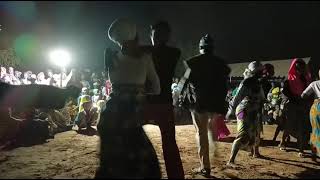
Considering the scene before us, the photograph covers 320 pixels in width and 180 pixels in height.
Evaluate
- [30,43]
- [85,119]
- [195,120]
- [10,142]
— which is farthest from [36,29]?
[195,120]

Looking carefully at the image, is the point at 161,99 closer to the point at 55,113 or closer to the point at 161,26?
the point at 161,26

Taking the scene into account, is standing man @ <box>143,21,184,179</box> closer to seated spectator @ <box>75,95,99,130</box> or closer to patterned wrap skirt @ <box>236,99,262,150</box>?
patterned wrap skirt @ <box>236,99,262,150</box>

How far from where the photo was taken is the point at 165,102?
16.9ft

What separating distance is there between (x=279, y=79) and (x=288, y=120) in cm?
1649

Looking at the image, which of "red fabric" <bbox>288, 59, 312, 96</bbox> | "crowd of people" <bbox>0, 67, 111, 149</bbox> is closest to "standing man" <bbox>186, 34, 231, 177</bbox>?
"red fabric" <bbox>288, 59, 312, 96</bbox>

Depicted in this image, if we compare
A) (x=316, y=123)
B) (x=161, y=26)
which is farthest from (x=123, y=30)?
(x=316, y=123)

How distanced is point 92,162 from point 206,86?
2801mm

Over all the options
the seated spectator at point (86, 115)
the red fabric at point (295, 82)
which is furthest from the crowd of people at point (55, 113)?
the red fabric at point (295, 82)

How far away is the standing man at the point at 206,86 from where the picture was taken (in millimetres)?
6094

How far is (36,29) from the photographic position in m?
21.8

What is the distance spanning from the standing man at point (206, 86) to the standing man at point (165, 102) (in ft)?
2.71

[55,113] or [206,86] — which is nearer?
[206,86]

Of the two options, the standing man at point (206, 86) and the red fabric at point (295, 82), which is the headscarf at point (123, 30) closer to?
the standing man at point (206, 86)

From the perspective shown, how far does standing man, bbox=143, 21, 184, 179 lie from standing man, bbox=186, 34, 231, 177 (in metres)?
0.82
